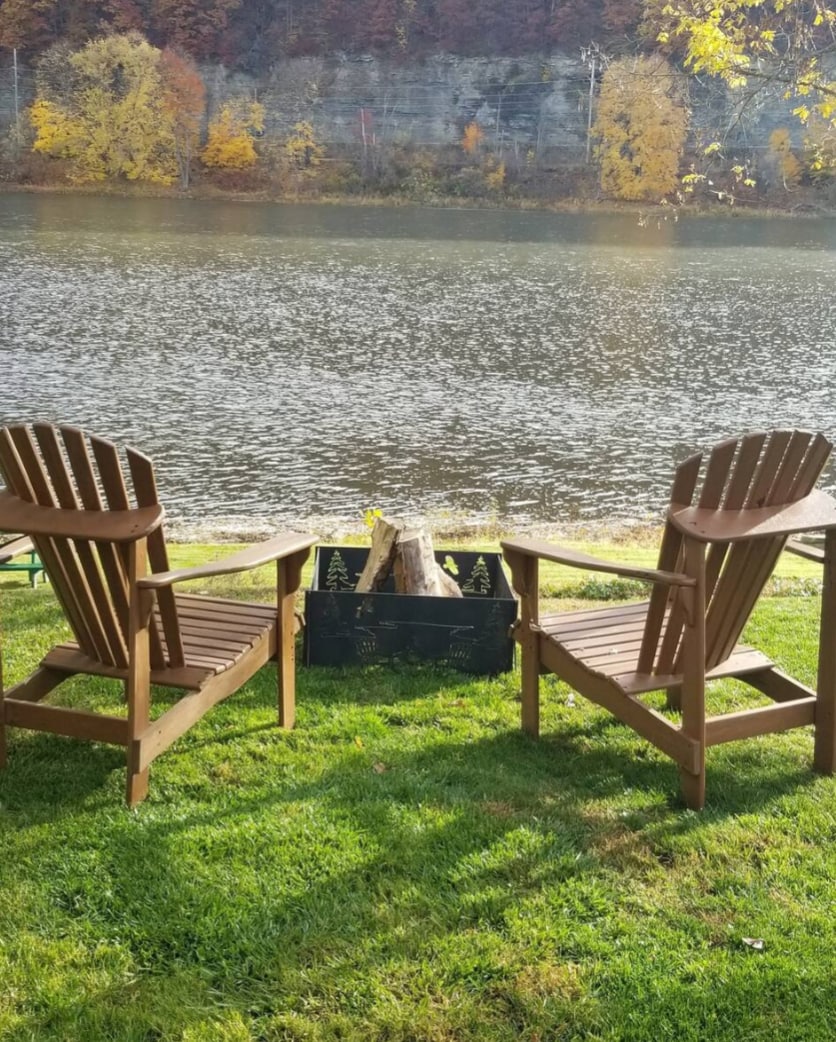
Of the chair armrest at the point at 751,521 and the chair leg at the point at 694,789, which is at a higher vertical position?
the chair armrest at the point at 751,521

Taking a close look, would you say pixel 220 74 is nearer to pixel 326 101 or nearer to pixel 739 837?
pixel 326 101

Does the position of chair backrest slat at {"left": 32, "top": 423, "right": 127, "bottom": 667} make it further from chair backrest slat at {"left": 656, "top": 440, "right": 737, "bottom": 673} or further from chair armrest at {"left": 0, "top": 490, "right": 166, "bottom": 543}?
chair backrest slat at {"left": 656, "top": 440, "right": 737, "bottom": 673}

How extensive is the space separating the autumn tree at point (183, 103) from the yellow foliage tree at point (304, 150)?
19.6 feet

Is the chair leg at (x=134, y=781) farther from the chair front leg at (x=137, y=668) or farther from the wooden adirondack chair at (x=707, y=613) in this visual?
the wooden adirondack chair at (x=707, y=613)

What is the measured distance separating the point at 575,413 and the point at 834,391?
5.45 metres

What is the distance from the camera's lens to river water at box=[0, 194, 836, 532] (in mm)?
14484

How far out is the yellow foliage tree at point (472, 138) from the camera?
223ft

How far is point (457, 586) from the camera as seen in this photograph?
5.64 metres

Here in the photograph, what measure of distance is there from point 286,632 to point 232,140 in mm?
67648

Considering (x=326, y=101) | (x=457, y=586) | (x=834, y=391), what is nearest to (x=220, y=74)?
(x=326, y=101)

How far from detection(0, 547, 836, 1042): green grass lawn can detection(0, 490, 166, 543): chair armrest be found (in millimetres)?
959

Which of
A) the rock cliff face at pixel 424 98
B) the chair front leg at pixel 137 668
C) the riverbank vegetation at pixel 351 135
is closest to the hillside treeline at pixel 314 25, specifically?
the riverbank vegetation at pixel 351 135

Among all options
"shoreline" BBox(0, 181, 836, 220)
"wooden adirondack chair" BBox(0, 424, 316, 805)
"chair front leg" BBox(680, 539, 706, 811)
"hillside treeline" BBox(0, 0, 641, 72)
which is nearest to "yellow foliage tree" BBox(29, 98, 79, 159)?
"shoreline" BBox(0, 181, 836, 220)

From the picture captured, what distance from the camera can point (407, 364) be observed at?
2162cm
